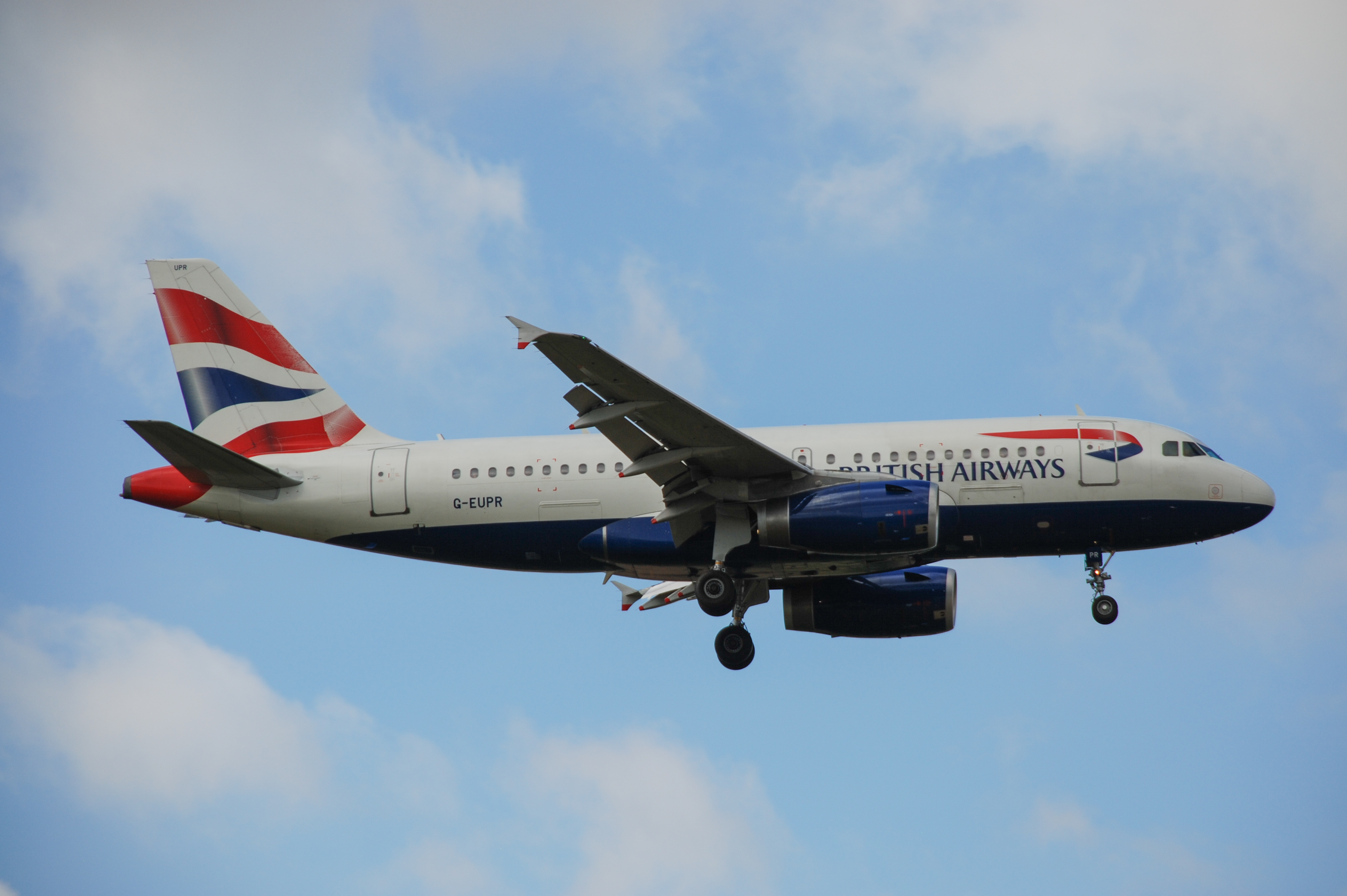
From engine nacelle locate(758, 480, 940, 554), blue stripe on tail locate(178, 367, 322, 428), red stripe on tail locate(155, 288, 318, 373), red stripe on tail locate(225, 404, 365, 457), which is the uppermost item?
red stripe on tail locate(155, 288, 318, 373)

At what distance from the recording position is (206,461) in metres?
28.4

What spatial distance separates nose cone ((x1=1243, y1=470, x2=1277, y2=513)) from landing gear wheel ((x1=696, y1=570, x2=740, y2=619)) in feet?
37.6

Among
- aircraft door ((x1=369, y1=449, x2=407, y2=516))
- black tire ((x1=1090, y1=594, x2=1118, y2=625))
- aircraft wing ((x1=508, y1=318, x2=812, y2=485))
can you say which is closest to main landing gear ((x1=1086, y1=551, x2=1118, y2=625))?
black tire ((x1=1090, y1=594, x2=1118, y2=625))

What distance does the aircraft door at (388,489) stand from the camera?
95.8ft

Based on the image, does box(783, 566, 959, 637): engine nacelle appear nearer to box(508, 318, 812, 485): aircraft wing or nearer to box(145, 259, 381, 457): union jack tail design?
box(508, 318, 812, 485): aircraft wing

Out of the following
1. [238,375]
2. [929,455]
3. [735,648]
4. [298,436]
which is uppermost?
[238,375]

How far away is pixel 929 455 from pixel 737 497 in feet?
14.8

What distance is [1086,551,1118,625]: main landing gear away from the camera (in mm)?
28781

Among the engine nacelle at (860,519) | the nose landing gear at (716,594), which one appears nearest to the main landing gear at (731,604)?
the nose landing gear at (716,594)

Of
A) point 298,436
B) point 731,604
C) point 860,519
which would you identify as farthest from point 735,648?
point 298,436

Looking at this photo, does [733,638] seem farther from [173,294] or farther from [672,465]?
[173,294]

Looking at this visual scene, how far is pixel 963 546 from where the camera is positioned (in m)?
28.0

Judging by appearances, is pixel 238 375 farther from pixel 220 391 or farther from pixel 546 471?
pixel 546 471

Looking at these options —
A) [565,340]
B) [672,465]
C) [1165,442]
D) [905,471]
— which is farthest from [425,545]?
[1165,442]
